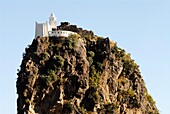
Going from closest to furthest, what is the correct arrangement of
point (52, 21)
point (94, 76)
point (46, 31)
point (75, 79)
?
point (75, 79) → point (94, 76) → point (46, 31) → point (52, 21)

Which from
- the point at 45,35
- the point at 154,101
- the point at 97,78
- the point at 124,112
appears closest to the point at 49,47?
the point at 45,35

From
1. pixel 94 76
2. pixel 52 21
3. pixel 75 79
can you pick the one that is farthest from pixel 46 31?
pixel 94 76

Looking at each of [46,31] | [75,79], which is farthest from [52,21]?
[75,79]

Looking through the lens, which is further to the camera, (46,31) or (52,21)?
(52,21)

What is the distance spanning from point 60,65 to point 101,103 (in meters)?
8.78

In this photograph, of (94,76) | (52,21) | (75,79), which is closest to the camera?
(75,79)

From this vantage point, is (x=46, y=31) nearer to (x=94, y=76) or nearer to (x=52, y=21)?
(x=52, y=21)

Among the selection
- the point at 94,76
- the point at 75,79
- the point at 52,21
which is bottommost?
the point at 75,79

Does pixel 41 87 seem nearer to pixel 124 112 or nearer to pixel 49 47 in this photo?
pixel 49 47

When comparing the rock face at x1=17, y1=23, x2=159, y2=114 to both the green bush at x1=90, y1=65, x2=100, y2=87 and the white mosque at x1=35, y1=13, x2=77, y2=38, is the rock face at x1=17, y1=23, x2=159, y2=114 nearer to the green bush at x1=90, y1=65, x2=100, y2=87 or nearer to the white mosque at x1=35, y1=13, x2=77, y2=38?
the green bush at x1=90, y1=65, x2=100, y2=87

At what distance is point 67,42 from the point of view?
86.8 meters

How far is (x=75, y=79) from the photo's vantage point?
3329 inches

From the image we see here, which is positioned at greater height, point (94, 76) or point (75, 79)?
point (94, 76)

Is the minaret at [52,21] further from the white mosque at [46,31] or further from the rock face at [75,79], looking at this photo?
the white mosque at [46,31]
